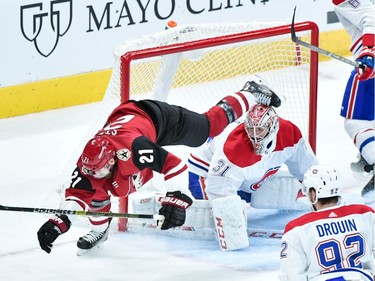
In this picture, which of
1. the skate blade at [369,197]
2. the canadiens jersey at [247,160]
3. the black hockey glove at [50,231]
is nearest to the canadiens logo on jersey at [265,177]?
the canadiens jersey at [247,160]

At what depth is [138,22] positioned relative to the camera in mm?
7656

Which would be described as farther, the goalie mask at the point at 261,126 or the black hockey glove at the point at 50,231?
the goalie mask at the point at 261,126

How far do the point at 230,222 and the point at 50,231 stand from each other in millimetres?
744

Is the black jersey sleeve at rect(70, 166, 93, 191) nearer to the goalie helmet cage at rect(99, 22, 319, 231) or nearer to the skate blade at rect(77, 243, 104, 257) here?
the skate blade at rect(77, 243, 104, 257)

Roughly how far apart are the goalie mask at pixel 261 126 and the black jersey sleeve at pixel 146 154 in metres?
0.46

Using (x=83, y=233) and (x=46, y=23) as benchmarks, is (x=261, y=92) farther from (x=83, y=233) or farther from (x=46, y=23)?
(x=46, y=23)

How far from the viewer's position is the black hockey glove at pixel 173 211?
522 centimetres

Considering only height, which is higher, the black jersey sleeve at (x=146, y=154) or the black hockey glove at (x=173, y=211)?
the black jersey sleeve at (x=146, y=154)

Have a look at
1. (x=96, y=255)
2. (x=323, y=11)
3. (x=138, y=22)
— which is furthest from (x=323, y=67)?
(x=96, y=255)

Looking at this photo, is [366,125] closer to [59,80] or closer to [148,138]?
[148,138]

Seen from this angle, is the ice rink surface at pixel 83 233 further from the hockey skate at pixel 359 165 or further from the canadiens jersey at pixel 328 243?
the canadiens jersey at pixel 328 243

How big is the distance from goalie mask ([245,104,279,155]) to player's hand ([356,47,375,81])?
19.4 inches

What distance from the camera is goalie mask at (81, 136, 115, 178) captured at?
521cm

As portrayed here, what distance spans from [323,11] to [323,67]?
33 cm
